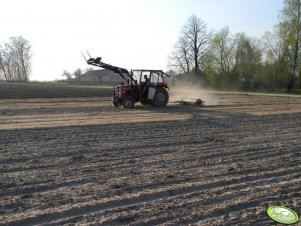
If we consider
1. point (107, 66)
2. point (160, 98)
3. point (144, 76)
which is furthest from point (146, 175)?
point (160, 98)

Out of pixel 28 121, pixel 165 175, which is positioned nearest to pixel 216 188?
pixel 165 175

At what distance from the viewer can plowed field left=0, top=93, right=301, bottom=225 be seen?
441 cm

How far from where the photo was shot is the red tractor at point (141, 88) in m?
17.4

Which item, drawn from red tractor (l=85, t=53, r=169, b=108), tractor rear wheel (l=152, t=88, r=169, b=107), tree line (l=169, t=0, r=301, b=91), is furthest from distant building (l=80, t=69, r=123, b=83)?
red tractor (l=85, t=53, r=169, b=108)

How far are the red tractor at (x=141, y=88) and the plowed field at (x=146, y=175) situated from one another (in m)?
6.71

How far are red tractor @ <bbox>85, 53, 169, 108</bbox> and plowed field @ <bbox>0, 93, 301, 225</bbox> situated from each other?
6.71 meters

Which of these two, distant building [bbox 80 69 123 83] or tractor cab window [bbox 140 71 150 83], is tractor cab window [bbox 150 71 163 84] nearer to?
tractor cab window [bbox 140 71 150 83]

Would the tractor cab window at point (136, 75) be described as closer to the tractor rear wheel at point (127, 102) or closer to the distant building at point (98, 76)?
the tractor rear wheel at point (127, 102)

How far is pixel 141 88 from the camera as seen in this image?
17.7 meters

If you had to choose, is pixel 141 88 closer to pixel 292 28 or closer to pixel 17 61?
pixel 292 28

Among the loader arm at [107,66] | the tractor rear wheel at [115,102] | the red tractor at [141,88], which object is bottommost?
the tractor rear wheel at [115,102]

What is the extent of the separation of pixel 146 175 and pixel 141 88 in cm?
1192

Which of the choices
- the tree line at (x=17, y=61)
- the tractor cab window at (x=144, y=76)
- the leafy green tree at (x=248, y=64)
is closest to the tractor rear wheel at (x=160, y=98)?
the tractor cab window at (x=144, y=76)

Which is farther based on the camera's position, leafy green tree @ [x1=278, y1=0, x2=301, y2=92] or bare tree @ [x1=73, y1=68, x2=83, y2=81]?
bare tree @ [x1=73, y1=68, x2=83, y2=81]
